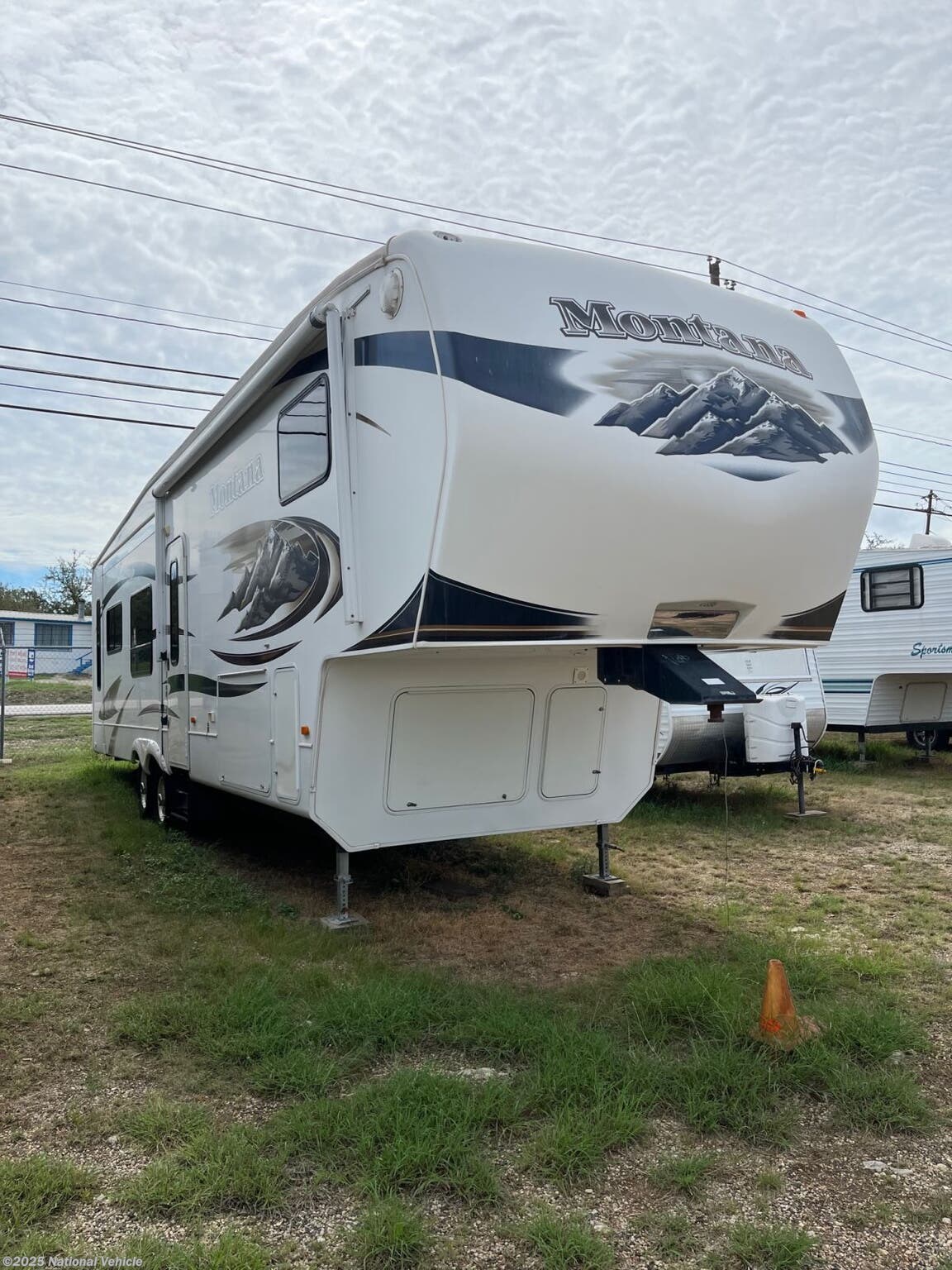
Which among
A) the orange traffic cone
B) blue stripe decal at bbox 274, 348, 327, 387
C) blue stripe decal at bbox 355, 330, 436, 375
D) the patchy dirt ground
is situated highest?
blue stripe decal at bbox 274, 348, 327, 387

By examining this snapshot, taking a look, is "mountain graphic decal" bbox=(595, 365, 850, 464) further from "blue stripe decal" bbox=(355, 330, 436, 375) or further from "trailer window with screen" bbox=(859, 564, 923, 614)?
"trailer window with screen" bbox=(859, 564, 923, 614)

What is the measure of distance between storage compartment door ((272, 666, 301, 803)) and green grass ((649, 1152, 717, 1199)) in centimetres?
291

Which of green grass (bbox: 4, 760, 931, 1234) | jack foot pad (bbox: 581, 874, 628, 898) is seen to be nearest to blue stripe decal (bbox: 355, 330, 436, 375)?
green grass (bbox: 4, 760, 931, 1234)

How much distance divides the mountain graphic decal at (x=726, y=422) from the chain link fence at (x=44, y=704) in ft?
40.3

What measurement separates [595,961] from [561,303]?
3.33 meters

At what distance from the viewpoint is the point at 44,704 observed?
25516 mm

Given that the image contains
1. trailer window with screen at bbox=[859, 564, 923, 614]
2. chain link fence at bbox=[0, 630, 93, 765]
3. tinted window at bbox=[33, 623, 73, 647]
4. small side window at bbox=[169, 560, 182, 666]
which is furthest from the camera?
tinted window at bbox=[33, 623, 73, 647]

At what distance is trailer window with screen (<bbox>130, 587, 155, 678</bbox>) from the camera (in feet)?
29.0

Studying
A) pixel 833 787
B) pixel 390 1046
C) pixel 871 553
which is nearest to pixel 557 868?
pixel 390 1046

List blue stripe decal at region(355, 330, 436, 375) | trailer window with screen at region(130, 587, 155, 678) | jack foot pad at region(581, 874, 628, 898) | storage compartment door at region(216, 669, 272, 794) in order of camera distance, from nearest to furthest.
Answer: blue stripe decal at region(355, 330, 436, 375) < storage compartment door at region(216, 669, 272, 794) < jack foot pad at region(581, 874, 628, 898) < trailer window with screen at region(130, 587, 155, 678)

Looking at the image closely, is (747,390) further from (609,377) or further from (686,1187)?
(686,1187)

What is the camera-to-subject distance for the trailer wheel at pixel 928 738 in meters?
14.1

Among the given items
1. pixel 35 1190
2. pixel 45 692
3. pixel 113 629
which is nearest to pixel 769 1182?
pixel 35 1190

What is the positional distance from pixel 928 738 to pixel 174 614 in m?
10.8
